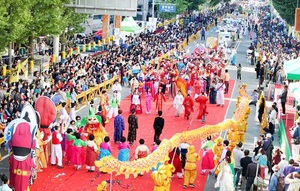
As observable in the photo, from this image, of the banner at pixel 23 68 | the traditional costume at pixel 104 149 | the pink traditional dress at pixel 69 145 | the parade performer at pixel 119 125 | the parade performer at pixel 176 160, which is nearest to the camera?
the traditional costume at pixel 104 149

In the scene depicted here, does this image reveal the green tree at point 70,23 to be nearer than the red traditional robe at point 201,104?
No

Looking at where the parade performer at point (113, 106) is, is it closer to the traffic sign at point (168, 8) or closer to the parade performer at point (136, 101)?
the parade performer at point (136, 101)

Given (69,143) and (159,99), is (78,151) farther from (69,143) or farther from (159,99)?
(159,99)

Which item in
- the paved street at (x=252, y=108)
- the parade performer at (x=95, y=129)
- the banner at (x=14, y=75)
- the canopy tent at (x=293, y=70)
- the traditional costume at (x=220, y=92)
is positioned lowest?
the paved street at (x=252, y=108)

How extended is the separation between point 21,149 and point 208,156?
6123 mm

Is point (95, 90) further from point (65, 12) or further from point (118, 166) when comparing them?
point (118, 166)

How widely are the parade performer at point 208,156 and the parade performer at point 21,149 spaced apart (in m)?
5.65

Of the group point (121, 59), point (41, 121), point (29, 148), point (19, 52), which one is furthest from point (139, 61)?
point (29, 148)

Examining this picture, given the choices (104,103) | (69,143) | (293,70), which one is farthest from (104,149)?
(293,70)

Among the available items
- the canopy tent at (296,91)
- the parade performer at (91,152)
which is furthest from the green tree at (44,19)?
the parade performer at (91,152)

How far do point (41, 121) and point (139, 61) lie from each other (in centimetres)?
2086

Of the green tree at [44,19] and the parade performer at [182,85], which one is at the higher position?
the green tree at [44,19]

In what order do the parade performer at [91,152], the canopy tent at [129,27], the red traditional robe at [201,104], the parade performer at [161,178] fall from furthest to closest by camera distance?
the canopy tent at [129,27]
the red traditional robe at [201,104]
the parade performer at [91,152]
the parade performer at [161,178]

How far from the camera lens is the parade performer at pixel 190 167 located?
19.5 metres
